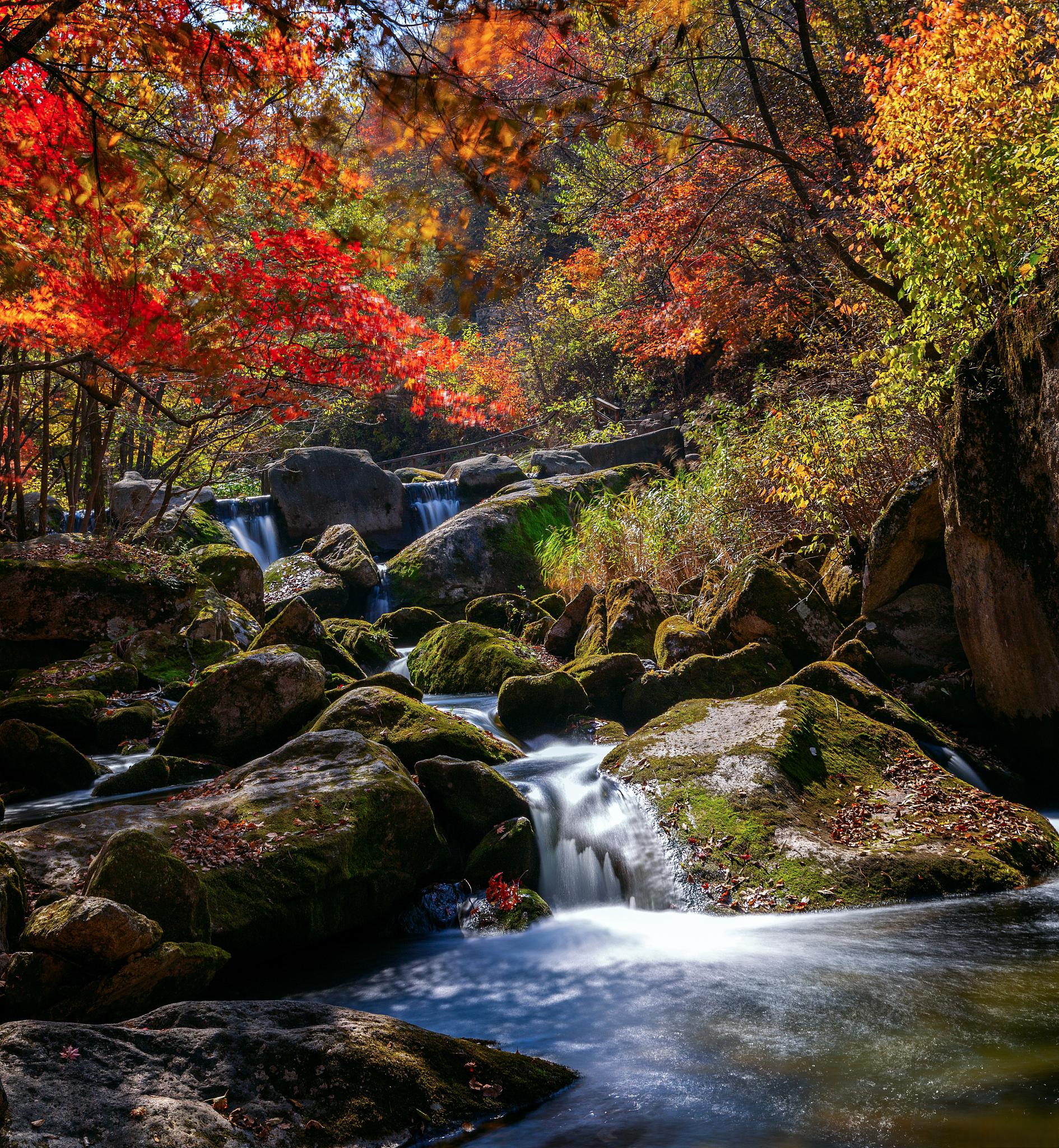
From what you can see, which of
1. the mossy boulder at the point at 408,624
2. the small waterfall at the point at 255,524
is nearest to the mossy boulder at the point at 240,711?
the mossy boulder at the point at 408,624

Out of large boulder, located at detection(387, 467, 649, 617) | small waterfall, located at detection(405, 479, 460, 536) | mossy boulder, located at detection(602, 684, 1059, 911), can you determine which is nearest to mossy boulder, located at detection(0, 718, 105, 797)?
mossy boulder, located at detection(602, 684, 1059, 911)

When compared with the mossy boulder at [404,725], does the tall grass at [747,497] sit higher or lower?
higher

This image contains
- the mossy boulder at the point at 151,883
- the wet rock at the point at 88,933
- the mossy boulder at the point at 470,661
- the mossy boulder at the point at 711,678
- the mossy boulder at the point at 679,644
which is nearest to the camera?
the wet rock at the point at 88,933

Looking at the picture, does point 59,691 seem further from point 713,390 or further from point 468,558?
point 713,390

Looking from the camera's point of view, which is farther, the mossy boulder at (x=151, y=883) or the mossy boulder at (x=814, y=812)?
the mossy boulder at (x=814, y=812)

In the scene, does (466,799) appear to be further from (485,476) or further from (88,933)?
(485,476)

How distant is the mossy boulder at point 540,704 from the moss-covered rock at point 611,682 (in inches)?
11.5

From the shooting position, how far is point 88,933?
3.32 m

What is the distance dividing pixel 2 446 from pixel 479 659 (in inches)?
264

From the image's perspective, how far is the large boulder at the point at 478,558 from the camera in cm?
1387

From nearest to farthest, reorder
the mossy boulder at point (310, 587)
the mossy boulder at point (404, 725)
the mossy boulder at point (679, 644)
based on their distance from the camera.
Answer: 1. the mossy boulder at point (404, 725)
2. the mossy boulder at point (679, 644)
3. the mossy boulder at point (310, 587)

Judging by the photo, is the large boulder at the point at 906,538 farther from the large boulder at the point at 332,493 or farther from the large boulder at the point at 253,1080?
the large boulder at the point at 332,493

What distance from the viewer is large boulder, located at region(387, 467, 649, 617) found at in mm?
13867

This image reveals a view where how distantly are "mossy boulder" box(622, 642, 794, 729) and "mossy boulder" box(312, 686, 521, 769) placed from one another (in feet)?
6.22
